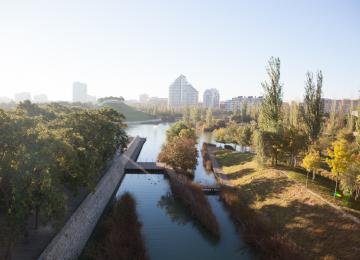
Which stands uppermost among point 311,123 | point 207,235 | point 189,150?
point 311,123

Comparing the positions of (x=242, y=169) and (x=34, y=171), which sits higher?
(x=34, y=171)

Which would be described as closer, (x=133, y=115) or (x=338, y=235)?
(x=338, y=235)

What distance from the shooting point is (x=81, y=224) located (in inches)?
883

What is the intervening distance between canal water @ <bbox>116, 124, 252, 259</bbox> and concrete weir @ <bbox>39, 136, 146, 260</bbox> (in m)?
3.62

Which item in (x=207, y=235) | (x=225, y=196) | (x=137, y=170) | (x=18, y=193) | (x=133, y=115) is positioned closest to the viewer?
(x=18, y=193)

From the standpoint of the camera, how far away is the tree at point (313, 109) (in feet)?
127

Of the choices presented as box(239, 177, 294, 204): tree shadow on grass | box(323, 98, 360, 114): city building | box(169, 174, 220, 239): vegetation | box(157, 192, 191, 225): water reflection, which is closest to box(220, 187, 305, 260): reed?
box(239, 177, 294, 204): tree shadow on grass

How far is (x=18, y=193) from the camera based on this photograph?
1420 centimetres

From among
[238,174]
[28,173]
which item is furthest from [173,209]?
[28,173]

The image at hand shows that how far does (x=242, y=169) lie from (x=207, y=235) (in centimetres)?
1753

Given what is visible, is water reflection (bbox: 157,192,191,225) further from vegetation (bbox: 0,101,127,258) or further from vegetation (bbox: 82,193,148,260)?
Result: vegetation (bbox: 0,101,127,258)

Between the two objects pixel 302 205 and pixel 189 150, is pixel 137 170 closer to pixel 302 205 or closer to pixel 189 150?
pixel 189 150

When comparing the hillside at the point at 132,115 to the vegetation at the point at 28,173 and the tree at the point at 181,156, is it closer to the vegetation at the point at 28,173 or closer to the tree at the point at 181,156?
the tree at the point at 181,156

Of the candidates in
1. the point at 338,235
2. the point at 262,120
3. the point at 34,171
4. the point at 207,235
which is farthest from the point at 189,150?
the point at 34,171
